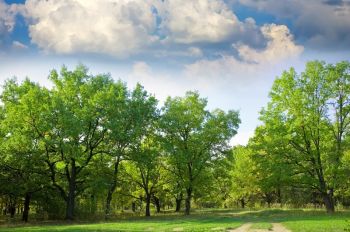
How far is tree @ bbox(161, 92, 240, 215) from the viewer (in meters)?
54.6

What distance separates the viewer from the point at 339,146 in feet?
152

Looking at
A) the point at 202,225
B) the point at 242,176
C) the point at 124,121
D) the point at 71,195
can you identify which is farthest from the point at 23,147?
the point at 242,176

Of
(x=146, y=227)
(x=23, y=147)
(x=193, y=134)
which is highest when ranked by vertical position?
(x=193, y=134)

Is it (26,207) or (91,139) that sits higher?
(91,139)

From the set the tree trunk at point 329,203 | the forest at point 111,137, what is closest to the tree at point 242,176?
the forest at point 111,137

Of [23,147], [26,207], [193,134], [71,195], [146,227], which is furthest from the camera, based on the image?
[193,134]

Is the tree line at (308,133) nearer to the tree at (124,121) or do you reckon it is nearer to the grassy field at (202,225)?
the grassy field at (202,225)

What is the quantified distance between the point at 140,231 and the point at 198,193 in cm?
3341

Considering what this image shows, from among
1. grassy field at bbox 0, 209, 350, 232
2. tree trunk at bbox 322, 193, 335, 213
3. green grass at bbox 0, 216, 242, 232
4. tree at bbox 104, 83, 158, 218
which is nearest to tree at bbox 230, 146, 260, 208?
tree trunk at bbox 322, 193, 335, 213

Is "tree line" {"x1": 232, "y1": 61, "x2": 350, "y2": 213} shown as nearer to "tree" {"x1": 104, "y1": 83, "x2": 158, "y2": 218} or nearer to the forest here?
the forest

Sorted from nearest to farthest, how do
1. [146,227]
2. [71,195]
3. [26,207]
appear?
[146,227], [26,207], [71,195]

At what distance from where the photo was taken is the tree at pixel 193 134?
179 ft

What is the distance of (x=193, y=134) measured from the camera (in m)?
55.6

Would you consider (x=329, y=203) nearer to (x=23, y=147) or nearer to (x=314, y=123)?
(x=314, y=123)
